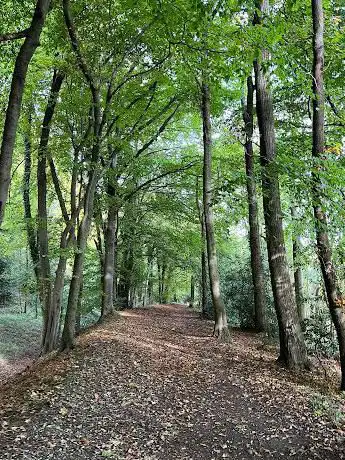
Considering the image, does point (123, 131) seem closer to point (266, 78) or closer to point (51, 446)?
point (266, 78)

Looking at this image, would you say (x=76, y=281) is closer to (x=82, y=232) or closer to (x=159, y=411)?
(x=82, y=232)

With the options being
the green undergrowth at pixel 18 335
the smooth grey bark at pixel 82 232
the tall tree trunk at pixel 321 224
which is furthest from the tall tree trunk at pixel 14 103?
the green undergrowth at pixel 18 335

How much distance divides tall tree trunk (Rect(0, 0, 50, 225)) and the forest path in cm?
294

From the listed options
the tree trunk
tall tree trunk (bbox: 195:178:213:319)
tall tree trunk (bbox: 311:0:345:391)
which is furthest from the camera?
tall tree trunk (bbox: 195:178:213:319)

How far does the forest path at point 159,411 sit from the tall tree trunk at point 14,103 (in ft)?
9.65

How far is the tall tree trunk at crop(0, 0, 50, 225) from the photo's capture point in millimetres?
4180

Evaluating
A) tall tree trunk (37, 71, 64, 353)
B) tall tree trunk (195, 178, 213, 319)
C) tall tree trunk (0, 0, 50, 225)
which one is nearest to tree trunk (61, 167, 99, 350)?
tall tree trunk (37, 71, 64, 353)

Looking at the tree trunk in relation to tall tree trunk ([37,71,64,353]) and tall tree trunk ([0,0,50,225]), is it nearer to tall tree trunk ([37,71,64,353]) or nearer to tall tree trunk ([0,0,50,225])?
tall tree trunk ([37,71,64,353])

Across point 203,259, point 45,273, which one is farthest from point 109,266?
point 203,259

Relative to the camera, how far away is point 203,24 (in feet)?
22.4

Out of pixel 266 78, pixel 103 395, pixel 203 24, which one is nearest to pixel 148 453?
pixel 103 395

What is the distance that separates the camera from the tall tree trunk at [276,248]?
7.87m

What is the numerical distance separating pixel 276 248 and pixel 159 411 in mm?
4261

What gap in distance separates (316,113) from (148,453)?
605cm
